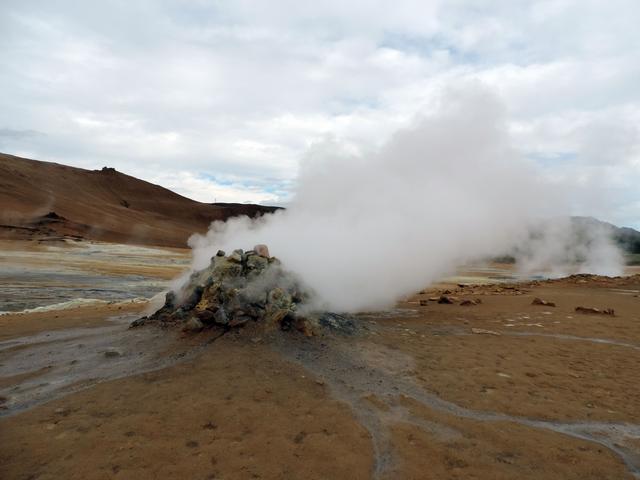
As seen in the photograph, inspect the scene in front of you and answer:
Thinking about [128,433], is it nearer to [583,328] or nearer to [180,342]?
[180,342]

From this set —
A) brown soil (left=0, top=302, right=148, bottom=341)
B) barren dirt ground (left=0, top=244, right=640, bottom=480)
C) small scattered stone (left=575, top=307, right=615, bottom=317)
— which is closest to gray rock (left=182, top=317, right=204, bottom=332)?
barren dirt ground (left=0, top=244, right=640, bottom=480)

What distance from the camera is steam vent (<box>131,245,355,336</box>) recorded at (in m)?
7.42

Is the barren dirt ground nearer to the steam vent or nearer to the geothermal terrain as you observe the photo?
the geothermal terrain

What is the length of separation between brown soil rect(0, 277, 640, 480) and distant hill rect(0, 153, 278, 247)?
3961 centimetres

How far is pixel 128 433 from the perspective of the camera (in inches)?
166

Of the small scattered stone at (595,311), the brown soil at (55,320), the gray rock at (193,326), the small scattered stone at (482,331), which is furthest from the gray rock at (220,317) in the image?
Result: the small scattered stone at (595,311)

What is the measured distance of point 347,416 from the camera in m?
4.73

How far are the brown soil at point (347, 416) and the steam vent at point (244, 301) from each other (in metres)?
0.43

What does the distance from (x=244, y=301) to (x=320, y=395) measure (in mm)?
2935

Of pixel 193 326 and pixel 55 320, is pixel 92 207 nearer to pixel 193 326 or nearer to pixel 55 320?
pixel 55 320

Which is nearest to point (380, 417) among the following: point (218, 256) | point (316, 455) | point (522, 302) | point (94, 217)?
point (316, 455)

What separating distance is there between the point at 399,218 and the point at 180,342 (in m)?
7.04

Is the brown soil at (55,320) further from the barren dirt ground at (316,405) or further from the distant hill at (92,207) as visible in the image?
the distant hill at (92,207)

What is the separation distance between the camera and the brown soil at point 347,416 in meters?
3.78
